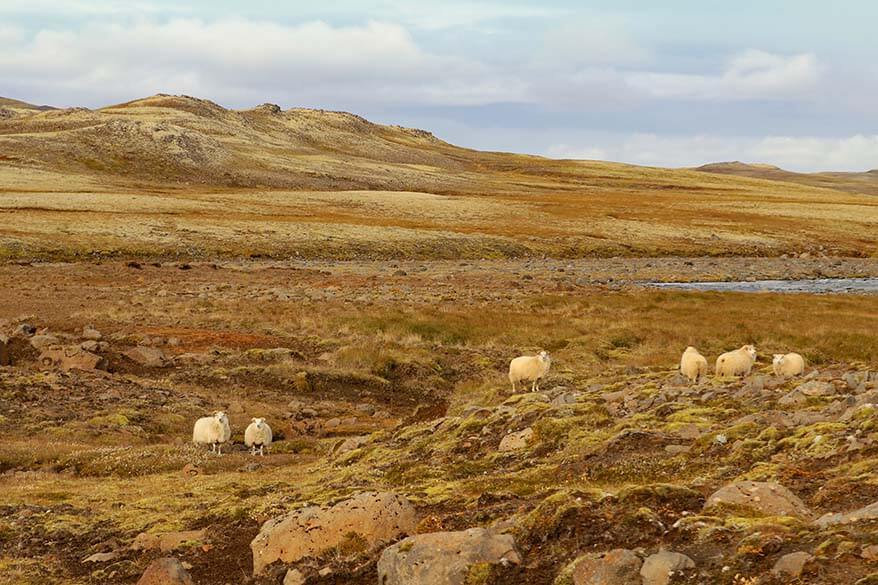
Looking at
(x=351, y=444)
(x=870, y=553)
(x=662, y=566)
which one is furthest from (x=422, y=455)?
(x=870, y=553)

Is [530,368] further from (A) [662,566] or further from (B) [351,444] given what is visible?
(A) [662,566]

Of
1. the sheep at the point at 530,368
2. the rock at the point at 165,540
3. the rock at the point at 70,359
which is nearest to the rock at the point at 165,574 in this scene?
the rock at the point at 165,540

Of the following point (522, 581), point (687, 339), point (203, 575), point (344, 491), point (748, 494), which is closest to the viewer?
point (522, 581)

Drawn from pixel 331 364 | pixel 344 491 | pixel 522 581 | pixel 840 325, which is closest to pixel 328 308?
pixel 331 364

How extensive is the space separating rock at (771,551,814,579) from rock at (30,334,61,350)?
101ft

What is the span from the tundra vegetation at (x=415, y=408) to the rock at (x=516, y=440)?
9 cm

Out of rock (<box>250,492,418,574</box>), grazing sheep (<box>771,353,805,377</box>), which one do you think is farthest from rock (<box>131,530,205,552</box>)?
grazing sheep (<box>771,353,805,377</box>)

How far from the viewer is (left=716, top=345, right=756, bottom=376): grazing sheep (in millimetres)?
25109

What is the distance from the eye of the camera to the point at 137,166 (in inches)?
6014

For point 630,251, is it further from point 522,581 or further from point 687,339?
point 522,581

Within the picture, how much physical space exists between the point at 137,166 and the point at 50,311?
4539 inches

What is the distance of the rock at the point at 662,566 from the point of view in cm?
967

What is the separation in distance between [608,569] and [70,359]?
87.7ft

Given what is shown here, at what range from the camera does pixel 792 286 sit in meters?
72.1
